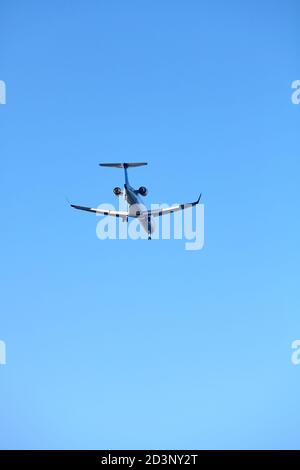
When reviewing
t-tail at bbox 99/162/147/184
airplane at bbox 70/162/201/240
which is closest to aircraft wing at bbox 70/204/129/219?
airplane at bbox 70/162/201/240

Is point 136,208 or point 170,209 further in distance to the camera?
point 170,209

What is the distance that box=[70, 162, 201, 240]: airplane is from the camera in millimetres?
76188

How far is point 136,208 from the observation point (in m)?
76.6

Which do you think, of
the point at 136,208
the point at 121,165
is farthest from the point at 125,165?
the point at 136,208

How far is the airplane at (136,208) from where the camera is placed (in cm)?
7619

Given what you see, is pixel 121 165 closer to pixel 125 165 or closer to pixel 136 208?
pixel 125 165

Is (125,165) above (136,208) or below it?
above

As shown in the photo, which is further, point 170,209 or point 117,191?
point 170,209

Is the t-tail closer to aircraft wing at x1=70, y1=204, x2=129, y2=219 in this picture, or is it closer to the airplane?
the airplane

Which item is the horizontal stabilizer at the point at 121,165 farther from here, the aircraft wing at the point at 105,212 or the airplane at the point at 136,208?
the aircraft wing at the point at 105,212

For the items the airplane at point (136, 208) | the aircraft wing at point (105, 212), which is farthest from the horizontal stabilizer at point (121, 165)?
the aircraft wing at point (105, 212)
